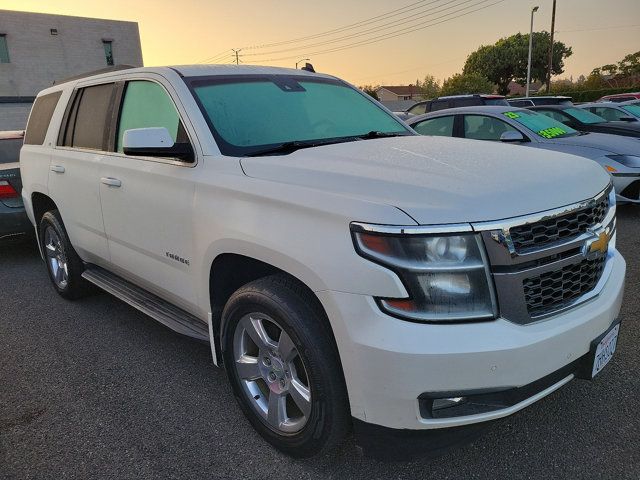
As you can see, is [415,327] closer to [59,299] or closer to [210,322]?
[210,322]

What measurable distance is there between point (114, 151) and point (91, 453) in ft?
6.45

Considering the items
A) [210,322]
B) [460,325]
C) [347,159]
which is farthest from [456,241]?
[210,322]

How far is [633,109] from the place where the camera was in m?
12.9

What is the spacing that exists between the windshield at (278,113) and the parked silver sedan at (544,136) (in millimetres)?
3691

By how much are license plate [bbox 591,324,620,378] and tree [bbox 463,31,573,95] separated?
70.2 metres

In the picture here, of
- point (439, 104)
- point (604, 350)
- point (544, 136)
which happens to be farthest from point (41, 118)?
point (439, 104)

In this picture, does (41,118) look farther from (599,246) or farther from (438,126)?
(438,126)

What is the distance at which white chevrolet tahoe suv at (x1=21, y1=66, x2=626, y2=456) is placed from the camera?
1.82 meters

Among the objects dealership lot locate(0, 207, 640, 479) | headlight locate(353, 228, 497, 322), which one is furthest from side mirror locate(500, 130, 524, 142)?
headlight locate(353, 228, 497, 322)

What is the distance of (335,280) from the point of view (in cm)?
192

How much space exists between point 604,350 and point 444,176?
1034mm

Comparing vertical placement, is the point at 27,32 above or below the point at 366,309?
above

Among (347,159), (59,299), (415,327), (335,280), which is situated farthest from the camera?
(59,299)

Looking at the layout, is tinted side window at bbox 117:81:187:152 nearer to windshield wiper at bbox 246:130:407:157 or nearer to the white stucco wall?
windshield wiper at bbox 246:130:407:157
